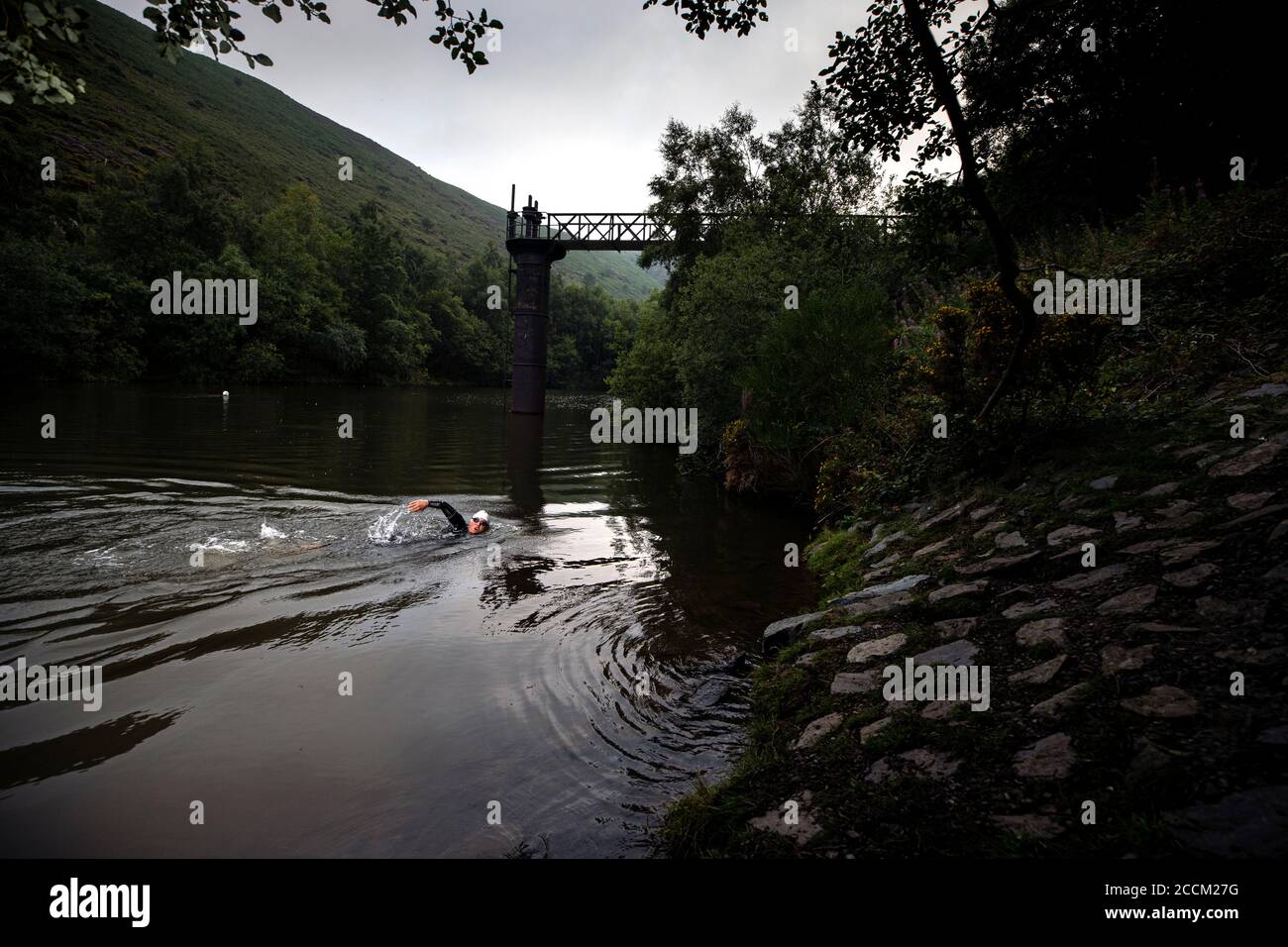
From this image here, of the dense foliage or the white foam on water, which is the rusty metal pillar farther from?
the white foam on water

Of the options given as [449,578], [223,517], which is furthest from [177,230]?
[449,578]

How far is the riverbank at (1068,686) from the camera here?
8.77 feet

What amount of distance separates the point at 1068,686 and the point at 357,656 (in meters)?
5.80

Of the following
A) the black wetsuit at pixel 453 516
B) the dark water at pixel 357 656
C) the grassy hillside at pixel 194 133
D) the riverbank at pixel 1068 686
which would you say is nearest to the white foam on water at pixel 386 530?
the dark water at pixel 357 656

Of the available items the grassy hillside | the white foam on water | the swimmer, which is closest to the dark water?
the white foam on water

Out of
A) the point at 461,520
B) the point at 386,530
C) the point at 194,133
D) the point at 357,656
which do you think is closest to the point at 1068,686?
the point at 357,656

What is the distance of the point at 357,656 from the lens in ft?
20.6

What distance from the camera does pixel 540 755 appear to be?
462 cm

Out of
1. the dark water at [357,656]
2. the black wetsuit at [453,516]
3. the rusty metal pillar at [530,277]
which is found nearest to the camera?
the dark water at [357,656]

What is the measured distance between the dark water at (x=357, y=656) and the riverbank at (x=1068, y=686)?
892mm

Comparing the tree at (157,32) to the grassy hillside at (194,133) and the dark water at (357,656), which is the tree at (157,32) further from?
the grassy hillside at (194,133)

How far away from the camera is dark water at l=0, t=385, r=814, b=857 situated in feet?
12.7

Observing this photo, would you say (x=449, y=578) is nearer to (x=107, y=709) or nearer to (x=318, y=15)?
(x=107, y=709)

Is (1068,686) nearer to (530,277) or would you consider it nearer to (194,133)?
(530,277)
